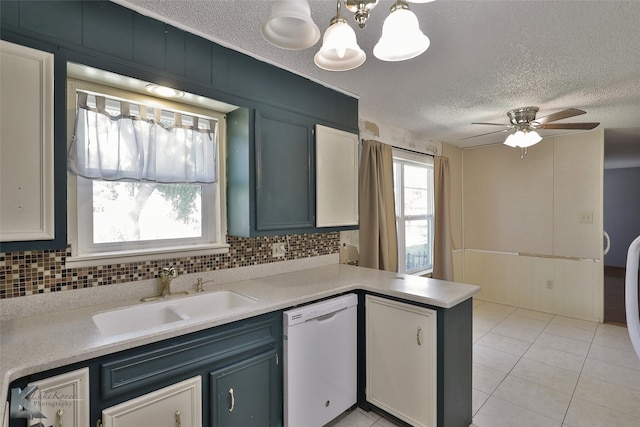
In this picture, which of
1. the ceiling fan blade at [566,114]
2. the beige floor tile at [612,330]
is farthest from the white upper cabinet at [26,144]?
the beige floor tile at [612,330]

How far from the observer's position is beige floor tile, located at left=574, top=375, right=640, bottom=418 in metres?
2.18

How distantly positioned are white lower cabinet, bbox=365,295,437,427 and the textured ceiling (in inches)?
62.9

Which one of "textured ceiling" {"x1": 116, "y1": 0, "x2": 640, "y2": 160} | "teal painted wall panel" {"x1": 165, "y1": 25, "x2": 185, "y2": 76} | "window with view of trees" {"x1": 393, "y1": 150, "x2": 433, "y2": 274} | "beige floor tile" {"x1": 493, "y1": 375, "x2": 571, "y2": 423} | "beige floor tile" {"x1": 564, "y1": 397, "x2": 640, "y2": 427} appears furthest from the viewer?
"window with view of trees" {"x1": 393, "y1": 150, "x2": 433, "y2": 274}

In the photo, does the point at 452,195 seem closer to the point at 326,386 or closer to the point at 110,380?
the point at 326,386

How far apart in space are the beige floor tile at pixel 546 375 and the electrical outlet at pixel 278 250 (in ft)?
7.19

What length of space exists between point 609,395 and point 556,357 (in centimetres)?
61

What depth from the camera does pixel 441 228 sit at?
415 cm

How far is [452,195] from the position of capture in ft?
15.6

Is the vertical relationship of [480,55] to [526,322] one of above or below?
above

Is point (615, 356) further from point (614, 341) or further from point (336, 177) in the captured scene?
point (336, 177)

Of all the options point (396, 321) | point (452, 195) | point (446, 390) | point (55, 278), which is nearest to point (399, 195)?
point (452, 195)

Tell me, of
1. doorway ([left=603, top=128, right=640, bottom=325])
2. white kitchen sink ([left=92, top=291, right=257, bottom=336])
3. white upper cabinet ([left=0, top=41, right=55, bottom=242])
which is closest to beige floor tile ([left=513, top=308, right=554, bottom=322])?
doorway ([left=603, top=128, right=640, bottom=325])

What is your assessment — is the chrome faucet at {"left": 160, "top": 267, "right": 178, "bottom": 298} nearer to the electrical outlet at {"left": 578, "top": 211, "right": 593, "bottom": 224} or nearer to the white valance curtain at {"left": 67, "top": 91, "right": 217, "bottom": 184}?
the white valance curtain at {"left": 67, "top": 91, "right": 217, "bottom": 184}

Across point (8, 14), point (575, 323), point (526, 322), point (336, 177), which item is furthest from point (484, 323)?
point (8, 14)
